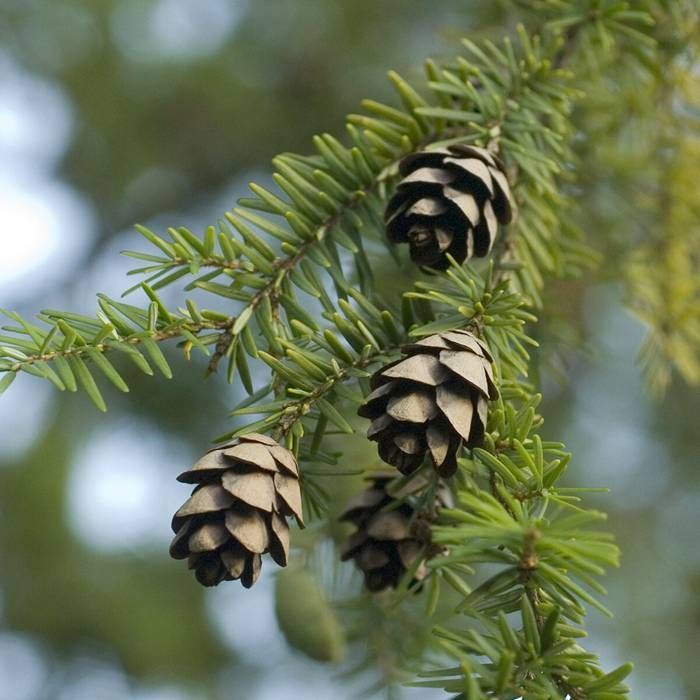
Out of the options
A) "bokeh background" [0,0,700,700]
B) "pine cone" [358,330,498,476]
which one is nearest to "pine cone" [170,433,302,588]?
"pine cone" [358,330,498,476]

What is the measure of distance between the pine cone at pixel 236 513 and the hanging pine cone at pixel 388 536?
94 mm

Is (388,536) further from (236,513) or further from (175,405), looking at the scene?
(175,405)

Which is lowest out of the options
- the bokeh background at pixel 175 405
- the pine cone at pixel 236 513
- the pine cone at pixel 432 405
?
the pine cone at pixel 236 513

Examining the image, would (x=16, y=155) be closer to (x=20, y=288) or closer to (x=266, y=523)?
(x=20, y=288)

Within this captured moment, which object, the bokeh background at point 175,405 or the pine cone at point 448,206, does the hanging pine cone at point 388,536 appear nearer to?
the pine cone at point 448,206

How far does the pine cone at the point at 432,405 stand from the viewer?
41cm

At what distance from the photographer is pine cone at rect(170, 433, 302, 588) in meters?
0.41

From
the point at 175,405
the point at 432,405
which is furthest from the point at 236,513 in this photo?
the point at 175,405

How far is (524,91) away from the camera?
0.61m

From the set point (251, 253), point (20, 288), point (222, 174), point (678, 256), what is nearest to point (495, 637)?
point (251, 253)

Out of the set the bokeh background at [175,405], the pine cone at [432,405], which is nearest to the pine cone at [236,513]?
the pine cone at [432,405]

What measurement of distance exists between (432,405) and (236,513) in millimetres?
102

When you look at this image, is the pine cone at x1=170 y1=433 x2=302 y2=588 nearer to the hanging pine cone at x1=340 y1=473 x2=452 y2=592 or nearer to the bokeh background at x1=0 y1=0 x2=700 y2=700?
the hanging pine cone at x1=340 y1=473 x2=452 y2=592

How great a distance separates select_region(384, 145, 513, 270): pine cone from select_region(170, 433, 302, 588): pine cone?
0.15 meters
